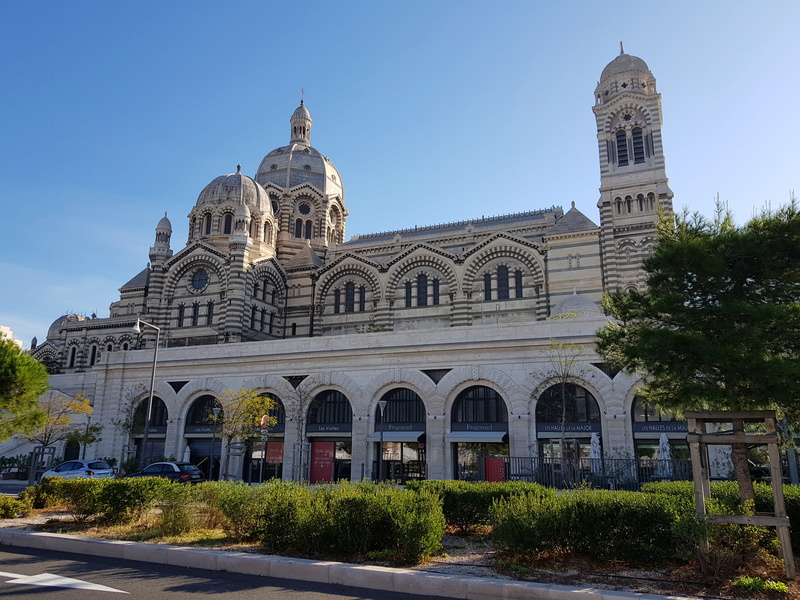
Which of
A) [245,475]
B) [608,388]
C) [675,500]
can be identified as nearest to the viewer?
[675,500]

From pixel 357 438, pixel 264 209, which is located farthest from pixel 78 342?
pixel 357 438

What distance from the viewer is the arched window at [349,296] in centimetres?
4747

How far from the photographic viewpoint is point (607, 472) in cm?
2473

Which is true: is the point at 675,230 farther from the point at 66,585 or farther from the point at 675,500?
the point at 66,585

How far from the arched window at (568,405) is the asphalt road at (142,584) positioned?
835 inches

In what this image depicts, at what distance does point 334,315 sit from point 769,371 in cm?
3909

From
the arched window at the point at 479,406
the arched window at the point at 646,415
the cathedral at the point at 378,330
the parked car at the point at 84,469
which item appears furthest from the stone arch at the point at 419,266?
the parked car at the point at 84,469

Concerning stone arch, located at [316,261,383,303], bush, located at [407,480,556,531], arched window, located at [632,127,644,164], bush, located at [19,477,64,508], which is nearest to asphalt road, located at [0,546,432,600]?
bush, located at [407,480,556,531]

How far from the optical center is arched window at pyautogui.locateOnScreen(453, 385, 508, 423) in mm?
29969

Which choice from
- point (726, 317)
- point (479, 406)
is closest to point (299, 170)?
point (479, 406)

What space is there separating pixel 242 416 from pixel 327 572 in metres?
22.2

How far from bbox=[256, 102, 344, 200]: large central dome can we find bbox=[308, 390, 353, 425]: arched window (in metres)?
33.0

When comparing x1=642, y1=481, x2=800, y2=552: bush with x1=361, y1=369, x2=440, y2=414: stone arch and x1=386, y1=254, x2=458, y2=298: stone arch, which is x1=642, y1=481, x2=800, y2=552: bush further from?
x1=386, y1=254, x2=458, y2=298: stone arch

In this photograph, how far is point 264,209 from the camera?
52.5 metres
